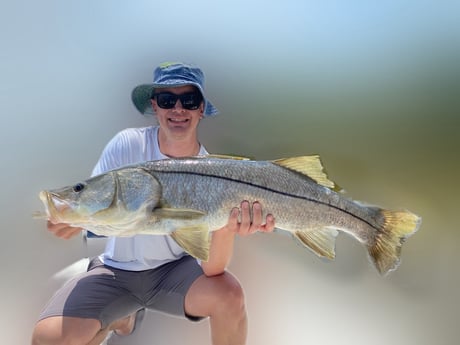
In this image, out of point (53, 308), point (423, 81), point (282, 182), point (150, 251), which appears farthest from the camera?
point (423, 81)

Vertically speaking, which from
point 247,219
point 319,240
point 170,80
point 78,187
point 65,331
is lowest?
point 65,331

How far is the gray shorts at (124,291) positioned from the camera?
65.9 inches

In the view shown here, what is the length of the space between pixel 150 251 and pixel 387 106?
1.69 meters

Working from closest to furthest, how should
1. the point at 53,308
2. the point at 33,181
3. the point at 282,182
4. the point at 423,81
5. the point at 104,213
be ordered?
the point at 104,213 < the point at 282,182 < the point at 53,308 < the point at 33,181 < the point at 423,81

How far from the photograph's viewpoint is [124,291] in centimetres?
179

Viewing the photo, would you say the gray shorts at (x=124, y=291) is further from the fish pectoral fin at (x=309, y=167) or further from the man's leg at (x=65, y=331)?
the fish pectoral fin at (x=309, y=167)

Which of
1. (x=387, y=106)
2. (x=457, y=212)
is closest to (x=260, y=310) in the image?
(x=457, y=212)

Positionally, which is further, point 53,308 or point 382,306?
point 382,306

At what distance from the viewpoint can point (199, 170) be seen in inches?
Answer: 56.6

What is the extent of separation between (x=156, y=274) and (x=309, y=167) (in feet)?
2.95

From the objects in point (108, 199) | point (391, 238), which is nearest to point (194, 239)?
point (108, 199)

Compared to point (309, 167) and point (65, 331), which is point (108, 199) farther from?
point (309, 167)

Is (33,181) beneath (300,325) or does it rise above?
above

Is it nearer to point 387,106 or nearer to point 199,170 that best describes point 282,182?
point 199,170
